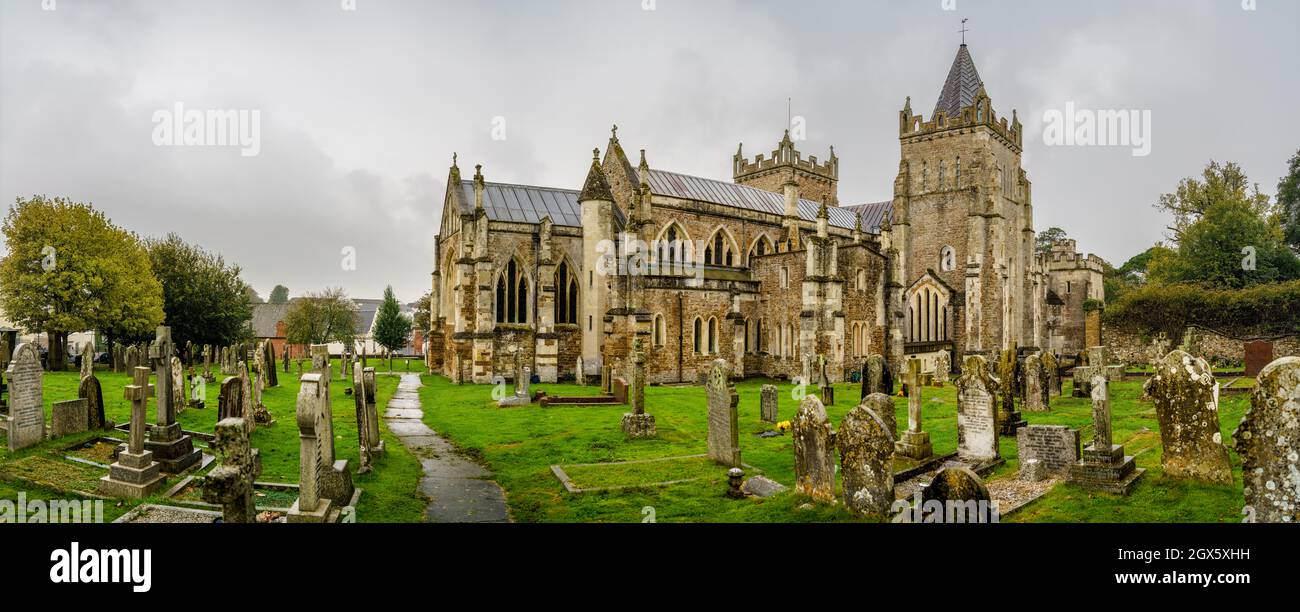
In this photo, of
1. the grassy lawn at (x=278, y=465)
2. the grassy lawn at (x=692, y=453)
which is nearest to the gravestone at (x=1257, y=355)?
the grassy lawn at (x=692, y=453)

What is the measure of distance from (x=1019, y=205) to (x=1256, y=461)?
40.8 metres

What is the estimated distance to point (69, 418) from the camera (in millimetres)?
12109

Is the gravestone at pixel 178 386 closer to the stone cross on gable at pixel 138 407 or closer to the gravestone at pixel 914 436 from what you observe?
the stone cross on gable at pixel 138 407

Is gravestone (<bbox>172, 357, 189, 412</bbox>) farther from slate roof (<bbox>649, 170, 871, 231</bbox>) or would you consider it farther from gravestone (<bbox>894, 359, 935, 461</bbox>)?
slate roof (<bbox>649, 170, 871, 231</bbox>)

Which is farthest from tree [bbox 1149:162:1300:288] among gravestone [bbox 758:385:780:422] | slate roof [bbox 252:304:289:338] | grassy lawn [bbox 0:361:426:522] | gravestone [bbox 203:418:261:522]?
slate roof [bbox 252:304:289:338]

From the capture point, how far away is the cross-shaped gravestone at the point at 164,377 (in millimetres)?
10414

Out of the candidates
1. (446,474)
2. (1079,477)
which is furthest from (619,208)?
(1079,477)

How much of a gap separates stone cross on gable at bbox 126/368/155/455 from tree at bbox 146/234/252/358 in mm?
32713

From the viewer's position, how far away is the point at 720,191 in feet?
127

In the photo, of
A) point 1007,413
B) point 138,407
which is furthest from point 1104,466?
point 138,407

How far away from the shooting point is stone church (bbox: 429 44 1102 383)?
2947cm

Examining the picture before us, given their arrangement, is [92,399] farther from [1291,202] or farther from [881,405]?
[1291,202]

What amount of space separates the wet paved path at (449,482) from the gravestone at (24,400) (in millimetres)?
5918
